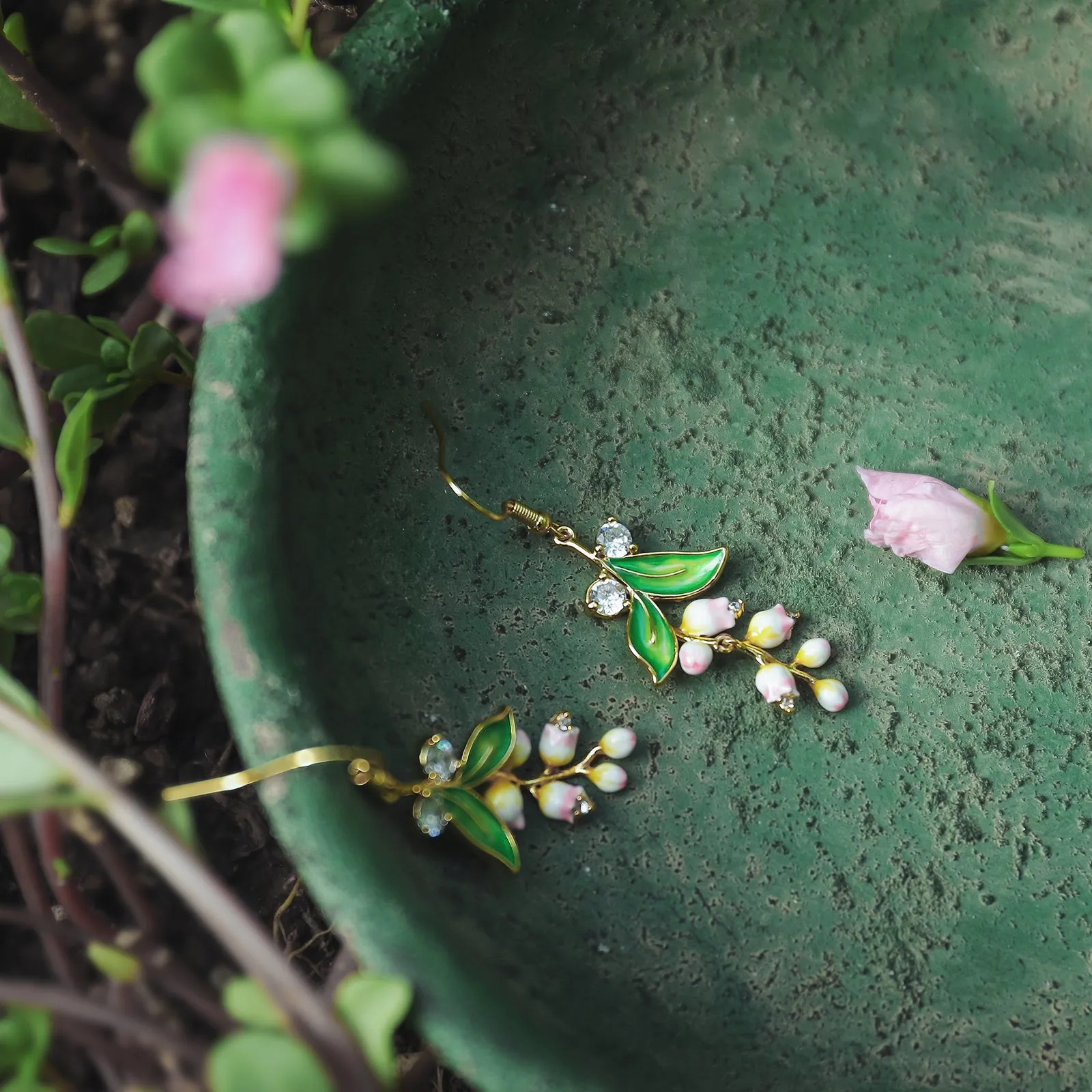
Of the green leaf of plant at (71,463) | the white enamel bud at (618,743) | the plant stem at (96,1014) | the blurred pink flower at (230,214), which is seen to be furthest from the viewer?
the white enamel bud at (618,743)

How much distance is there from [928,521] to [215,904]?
1.59 ft

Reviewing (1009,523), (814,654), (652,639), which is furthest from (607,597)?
(1009,523)

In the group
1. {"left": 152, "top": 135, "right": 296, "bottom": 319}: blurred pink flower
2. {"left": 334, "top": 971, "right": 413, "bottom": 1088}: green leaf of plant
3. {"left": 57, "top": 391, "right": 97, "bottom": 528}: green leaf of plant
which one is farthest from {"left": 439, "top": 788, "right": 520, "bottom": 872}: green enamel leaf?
{"left": 152, "top": 135, "right": 296, "bottom": 319}: blurred pink flower

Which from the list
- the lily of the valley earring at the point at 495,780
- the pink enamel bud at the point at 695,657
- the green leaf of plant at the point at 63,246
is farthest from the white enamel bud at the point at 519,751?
the green leaf of plant at the point at 63,246

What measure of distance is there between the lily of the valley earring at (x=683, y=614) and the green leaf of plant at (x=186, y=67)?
32 centimetres

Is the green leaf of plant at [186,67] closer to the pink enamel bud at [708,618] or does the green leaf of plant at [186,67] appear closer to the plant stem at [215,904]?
the plant stem at [215,904]

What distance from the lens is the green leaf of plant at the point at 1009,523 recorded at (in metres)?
0.70

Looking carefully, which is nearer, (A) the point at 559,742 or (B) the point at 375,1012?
(B) the point at 375,1012

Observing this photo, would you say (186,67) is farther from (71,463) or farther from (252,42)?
(71,463)

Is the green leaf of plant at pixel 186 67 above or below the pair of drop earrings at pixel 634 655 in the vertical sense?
above

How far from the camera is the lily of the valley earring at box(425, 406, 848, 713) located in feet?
2.29

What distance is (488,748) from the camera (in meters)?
0.65

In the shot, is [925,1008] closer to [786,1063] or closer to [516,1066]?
[786,1063]

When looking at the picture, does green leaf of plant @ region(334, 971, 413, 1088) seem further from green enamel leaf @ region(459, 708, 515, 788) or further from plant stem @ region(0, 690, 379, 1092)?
green enamel leaf @ region(459, 708, 515, 788)
